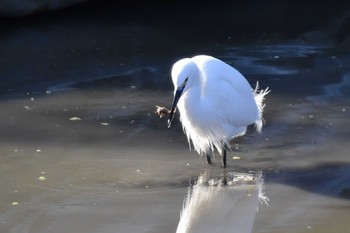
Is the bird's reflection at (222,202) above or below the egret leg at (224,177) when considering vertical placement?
above

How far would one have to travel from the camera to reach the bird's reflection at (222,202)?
4.82 metres

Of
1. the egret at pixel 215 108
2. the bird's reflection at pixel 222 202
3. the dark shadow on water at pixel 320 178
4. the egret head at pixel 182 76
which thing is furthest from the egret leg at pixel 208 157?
the egret head at pixel 182 76

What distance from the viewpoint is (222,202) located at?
5.16 metres

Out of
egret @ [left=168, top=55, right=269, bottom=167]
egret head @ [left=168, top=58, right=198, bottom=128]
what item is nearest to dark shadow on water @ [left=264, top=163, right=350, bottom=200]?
egret @ [left=168, top=55, right=269, bottom=167]

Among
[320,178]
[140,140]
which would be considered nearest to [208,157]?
[140,140]

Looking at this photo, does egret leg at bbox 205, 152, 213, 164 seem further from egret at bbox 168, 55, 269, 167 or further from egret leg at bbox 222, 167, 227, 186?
egret leg at bbox 222, 167, 227, 186

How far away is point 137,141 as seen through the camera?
19.7 feet

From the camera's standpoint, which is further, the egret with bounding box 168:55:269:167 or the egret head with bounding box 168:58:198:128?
the egret with bounding box 168:55:269:167

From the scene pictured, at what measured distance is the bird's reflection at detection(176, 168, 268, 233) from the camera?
4.82m

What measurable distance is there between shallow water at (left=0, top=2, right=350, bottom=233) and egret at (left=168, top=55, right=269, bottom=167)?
0.16 meters

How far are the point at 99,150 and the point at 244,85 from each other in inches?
40.8

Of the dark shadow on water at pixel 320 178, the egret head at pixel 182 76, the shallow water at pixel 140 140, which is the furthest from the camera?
the dark shadow on water at pixel 320 178

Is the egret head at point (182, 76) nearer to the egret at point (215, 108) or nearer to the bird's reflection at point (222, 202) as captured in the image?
the egret at point (215, 108)

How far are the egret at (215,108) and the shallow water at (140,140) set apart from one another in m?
0.16
